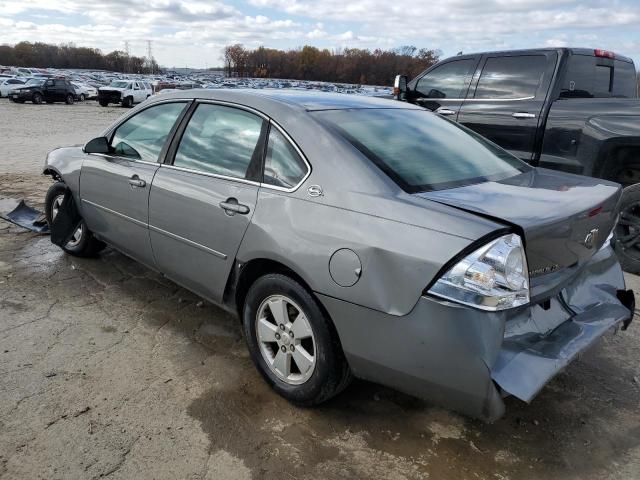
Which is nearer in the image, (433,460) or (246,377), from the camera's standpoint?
(433,460)

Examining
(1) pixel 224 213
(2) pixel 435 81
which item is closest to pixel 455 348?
(1) pixel 224 213

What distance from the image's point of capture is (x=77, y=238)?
15.7 ft

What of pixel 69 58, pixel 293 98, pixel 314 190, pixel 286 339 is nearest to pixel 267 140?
pixel 293 98

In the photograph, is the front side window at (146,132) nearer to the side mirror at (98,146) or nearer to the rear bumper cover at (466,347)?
the side mirror at (98,146)

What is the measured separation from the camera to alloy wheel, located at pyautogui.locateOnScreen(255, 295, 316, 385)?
261 cm

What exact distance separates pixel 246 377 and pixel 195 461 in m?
0.73

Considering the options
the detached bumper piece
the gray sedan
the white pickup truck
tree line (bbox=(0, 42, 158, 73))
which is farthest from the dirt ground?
tree line (bbox=(0, 42, 158, 73))

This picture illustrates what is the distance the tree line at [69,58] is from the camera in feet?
358

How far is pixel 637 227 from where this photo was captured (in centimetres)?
483

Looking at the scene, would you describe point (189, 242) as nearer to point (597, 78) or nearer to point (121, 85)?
point (597, 78)

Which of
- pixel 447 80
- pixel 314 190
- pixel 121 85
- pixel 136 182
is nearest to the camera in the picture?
pixel 314 190

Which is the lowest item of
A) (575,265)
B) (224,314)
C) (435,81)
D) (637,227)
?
(224,314)

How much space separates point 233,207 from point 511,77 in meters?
4.07

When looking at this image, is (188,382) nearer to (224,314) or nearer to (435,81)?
(224,314)
